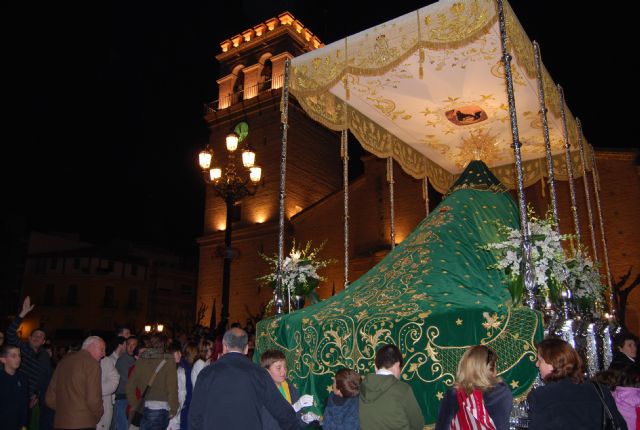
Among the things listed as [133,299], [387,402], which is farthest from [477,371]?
[133,299]

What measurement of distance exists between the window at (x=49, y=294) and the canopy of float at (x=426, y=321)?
38.3 meters

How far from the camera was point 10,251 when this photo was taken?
3984cm

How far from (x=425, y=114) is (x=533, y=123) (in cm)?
204

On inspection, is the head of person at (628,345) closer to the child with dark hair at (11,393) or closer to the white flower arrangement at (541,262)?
the white flower arrangement at (541,262)

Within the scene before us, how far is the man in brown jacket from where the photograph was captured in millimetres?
5051

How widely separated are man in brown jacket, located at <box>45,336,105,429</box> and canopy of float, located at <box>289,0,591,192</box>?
489cm

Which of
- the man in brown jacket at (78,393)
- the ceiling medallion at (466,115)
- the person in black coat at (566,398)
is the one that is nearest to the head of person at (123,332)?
the man in brown jacket at (78,393)

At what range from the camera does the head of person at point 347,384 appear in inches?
152

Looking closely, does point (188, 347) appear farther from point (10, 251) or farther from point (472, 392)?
point (10, 251)

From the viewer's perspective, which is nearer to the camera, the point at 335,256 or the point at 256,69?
the point at 335,256

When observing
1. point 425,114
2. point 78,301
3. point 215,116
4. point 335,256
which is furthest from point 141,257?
point 425,114

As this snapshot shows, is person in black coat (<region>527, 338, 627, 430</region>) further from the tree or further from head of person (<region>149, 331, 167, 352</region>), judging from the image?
the tree

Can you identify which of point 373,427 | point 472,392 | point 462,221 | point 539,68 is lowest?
point 373,427

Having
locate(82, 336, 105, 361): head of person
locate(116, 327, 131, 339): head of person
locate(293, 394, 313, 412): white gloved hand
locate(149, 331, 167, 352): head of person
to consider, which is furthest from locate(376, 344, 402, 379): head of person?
locate(116, 327, 131, 339): head of person
